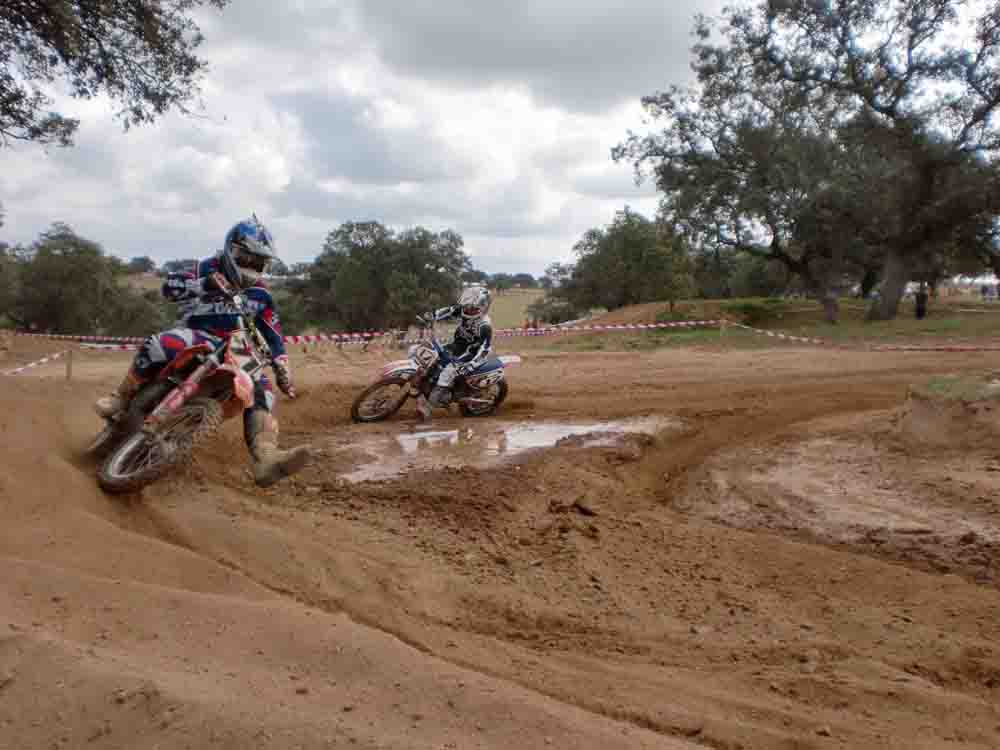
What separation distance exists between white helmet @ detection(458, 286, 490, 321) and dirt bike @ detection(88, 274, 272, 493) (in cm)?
447

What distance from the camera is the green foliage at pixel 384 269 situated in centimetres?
3975

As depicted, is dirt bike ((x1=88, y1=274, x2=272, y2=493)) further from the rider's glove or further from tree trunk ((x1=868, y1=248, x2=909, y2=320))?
tree trunk ((x1=868, y1=248, x2=909, y2=320))

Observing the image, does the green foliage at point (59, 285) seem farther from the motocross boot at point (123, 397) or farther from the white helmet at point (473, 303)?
the motocross boot at point (123, 397)

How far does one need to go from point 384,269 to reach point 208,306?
36.0 m

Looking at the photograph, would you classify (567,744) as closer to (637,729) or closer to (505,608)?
(637,729)

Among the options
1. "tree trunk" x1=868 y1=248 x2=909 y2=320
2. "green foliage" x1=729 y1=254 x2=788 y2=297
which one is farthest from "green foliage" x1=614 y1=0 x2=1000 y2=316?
"green foliage" x1=729 y1=254 x2=788 y2=297

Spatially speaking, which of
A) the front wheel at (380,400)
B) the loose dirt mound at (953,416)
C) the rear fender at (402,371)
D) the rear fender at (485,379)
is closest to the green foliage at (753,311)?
the rear fender at (485,379)

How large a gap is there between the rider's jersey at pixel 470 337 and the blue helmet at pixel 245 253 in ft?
13.7

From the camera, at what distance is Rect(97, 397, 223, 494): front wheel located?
4.75 metres

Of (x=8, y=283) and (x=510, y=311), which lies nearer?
(x=8, y=283)

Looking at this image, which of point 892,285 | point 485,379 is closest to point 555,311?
point 892,285

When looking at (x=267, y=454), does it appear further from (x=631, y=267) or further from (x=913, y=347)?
(x=631, y=267)

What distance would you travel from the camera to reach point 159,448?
491 cm

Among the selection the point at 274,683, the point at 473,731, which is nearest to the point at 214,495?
the point at 274,683
